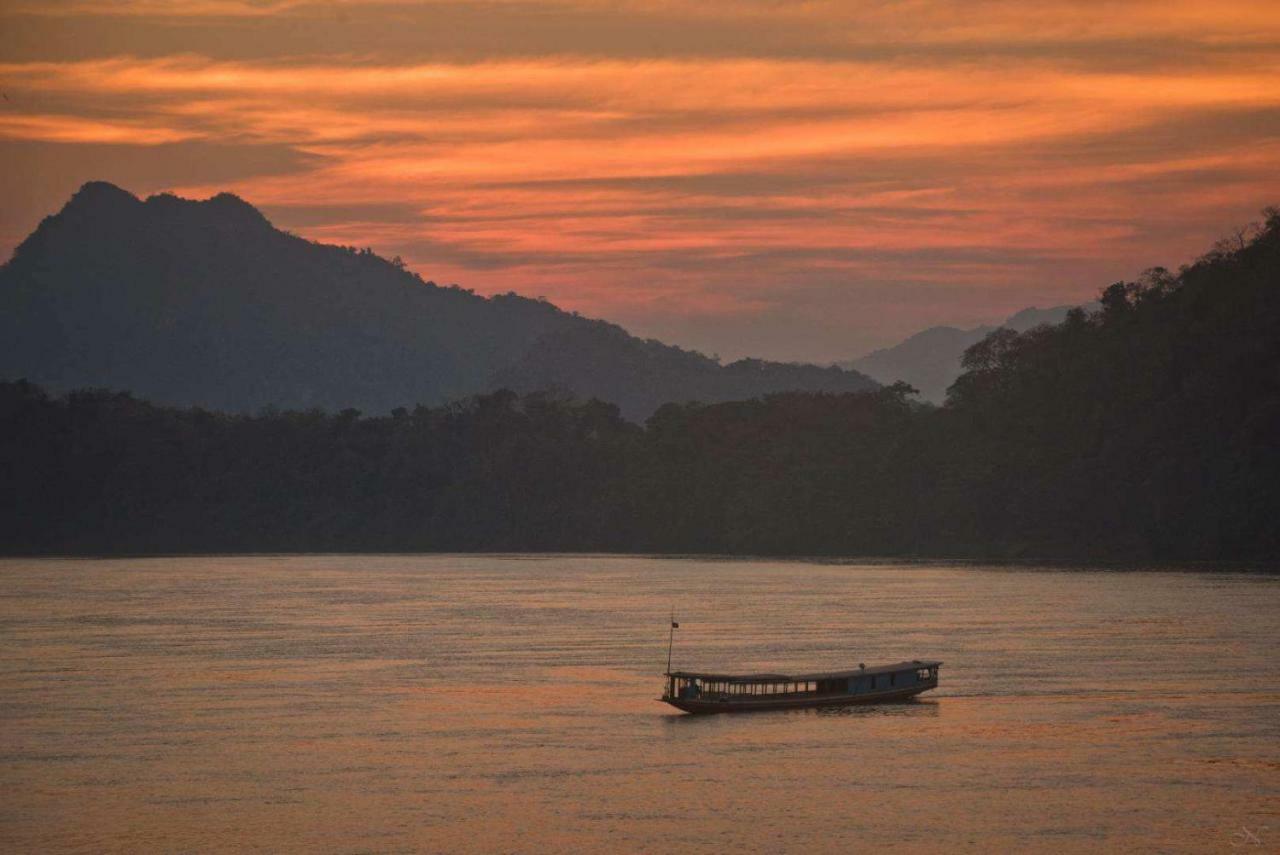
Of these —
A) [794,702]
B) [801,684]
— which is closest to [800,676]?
[794,702]

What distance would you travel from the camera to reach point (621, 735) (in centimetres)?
6781

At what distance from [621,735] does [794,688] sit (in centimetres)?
1183

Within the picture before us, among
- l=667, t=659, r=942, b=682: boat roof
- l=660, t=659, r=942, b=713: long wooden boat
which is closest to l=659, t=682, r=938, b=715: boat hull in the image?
l=660, t=659, r=942, b=713: long wooden boat

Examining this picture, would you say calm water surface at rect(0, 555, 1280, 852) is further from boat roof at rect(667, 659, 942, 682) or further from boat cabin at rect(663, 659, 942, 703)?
boat roof at rect(667, 659, 942, 682)

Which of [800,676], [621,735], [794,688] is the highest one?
[800,676]

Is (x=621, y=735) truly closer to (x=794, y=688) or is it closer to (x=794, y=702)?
(x=794, y=702)

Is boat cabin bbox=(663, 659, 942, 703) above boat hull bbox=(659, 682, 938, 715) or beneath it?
above

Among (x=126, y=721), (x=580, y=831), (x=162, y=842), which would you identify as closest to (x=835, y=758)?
(x=580, y=831)

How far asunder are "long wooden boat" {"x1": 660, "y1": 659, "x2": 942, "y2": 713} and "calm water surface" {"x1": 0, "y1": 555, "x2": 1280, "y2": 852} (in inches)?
39.6

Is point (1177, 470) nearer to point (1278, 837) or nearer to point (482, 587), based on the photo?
point (482, 587)

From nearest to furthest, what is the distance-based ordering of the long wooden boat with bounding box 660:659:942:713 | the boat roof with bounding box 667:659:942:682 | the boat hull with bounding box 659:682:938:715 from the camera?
the boat hull with bounding box 659:682:938:715 → the long wooden boat with bounding box 660:659:942:713 → the boat roof with bounding box 667:659:942:682

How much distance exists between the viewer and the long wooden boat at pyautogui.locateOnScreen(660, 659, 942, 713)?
238 ft

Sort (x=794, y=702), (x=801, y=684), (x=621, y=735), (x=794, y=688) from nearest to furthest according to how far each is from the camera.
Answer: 1. (x=621, y=735)
2. (x=794, y=702)
3. (x=794, y=688)
4. (x=801, y=684)

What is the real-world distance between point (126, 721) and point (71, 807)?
55.2 feet
